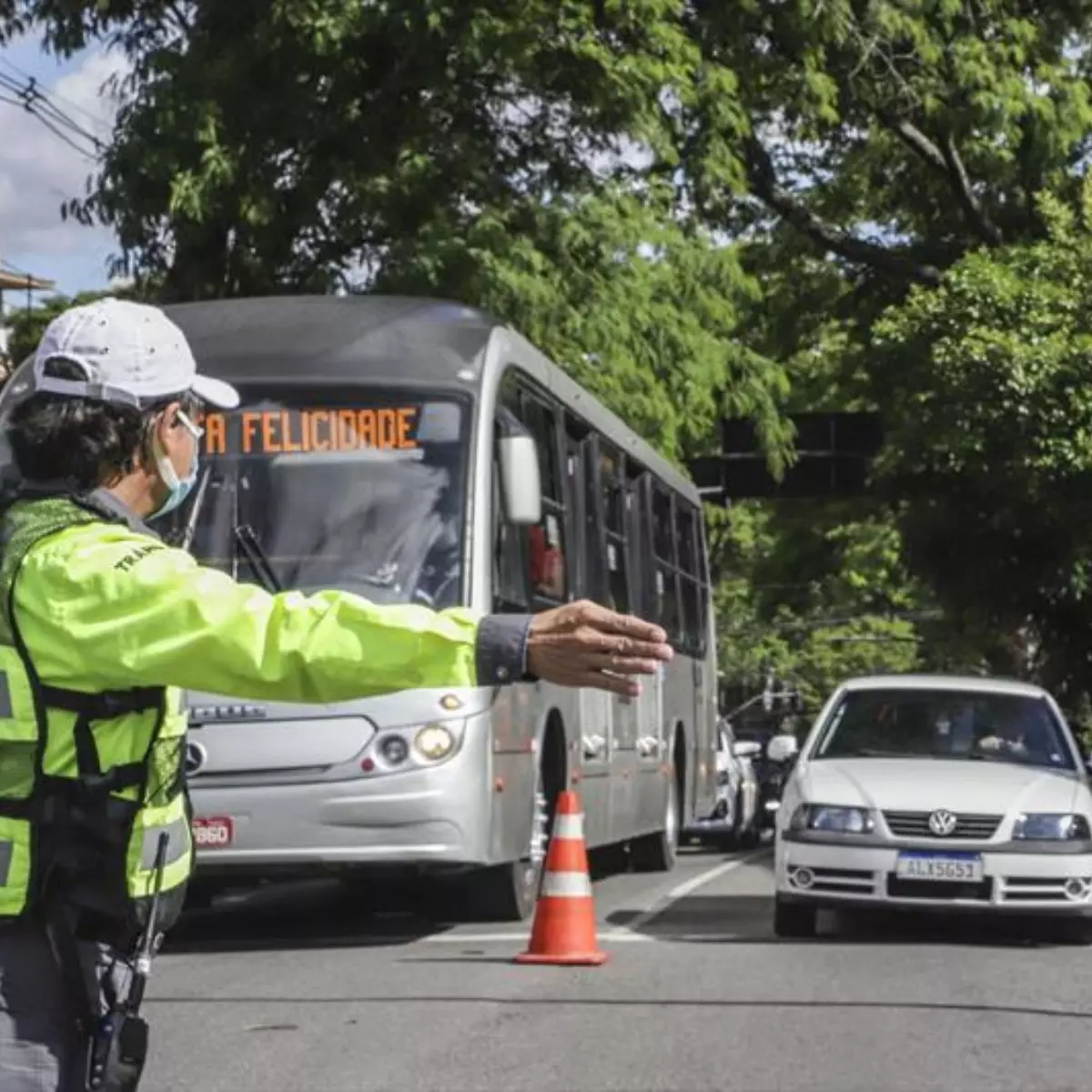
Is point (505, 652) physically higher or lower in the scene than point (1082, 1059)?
higher

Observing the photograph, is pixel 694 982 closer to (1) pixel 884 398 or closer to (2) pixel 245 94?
(2) pixel 245 94

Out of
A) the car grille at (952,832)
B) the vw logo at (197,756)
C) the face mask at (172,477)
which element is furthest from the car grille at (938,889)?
the face mask at (172,477)

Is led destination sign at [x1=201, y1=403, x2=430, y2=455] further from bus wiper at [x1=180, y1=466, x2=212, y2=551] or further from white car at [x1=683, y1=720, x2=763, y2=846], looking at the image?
white car at [x1=683, y1=720, x2=763, y2=846]

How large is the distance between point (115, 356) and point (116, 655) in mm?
467

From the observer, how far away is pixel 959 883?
12984 millimetres

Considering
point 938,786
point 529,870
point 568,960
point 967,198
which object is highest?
point 967,198

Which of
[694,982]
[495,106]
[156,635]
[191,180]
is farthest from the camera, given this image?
[495,106]

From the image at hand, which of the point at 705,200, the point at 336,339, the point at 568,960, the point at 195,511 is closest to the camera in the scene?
the point at 568,960

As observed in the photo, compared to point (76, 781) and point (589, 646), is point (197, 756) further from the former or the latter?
point (589, 646)

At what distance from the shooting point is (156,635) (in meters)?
3.14

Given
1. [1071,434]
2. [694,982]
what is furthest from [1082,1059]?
[1071,434]

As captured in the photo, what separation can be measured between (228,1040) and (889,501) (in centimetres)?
2454

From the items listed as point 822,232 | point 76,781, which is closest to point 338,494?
point 76,781

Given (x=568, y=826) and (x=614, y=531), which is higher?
(x=614, y=531)
